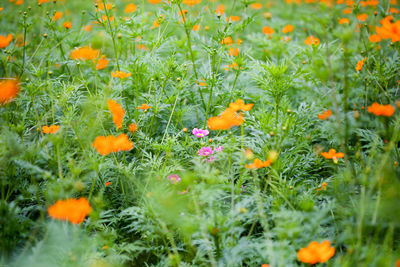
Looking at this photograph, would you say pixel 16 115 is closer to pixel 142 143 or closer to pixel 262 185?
pixel 142 143

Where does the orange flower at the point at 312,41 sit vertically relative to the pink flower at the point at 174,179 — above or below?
above

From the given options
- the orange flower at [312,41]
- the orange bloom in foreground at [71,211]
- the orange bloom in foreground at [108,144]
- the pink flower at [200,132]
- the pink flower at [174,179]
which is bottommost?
the pink flower at [174,179]

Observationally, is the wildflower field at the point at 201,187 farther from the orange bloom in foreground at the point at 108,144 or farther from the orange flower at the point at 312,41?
the orange flower at the point at 312,41

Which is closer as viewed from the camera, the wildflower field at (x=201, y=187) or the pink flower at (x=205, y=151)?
the wildflower field at (x=201, y=187)

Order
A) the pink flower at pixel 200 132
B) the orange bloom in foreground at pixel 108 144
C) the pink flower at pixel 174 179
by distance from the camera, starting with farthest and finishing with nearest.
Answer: the pink flower at pixel 200 132
the pink flower at pixel 174 179
the orange bloom in foreground at pixel 108 144

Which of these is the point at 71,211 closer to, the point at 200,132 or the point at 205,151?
the point at 205,151

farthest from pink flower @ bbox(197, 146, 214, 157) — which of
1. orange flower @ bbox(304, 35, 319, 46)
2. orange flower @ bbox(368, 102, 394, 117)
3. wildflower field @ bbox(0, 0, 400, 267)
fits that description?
orange flower @ bbox(304, 35, 319, 46)

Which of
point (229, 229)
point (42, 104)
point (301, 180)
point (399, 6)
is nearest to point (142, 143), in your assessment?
point (42, 104)

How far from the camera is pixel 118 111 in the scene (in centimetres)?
171

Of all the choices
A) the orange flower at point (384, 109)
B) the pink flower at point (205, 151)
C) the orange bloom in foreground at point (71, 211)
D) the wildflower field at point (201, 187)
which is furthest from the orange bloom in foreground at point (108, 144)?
the orange flower at point (384, 109)

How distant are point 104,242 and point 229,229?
60cm

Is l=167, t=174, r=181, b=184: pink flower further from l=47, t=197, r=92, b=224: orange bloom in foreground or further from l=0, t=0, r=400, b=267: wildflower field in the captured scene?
l=47, t=197, r=92, b=224: orange bloom in foreground

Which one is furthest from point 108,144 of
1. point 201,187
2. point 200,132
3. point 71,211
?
point 200,132

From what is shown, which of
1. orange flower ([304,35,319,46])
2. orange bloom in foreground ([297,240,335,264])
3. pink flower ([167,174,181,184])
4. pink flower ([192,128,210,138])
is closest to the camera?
orange bloom in foreground ([297,240,335,264])
